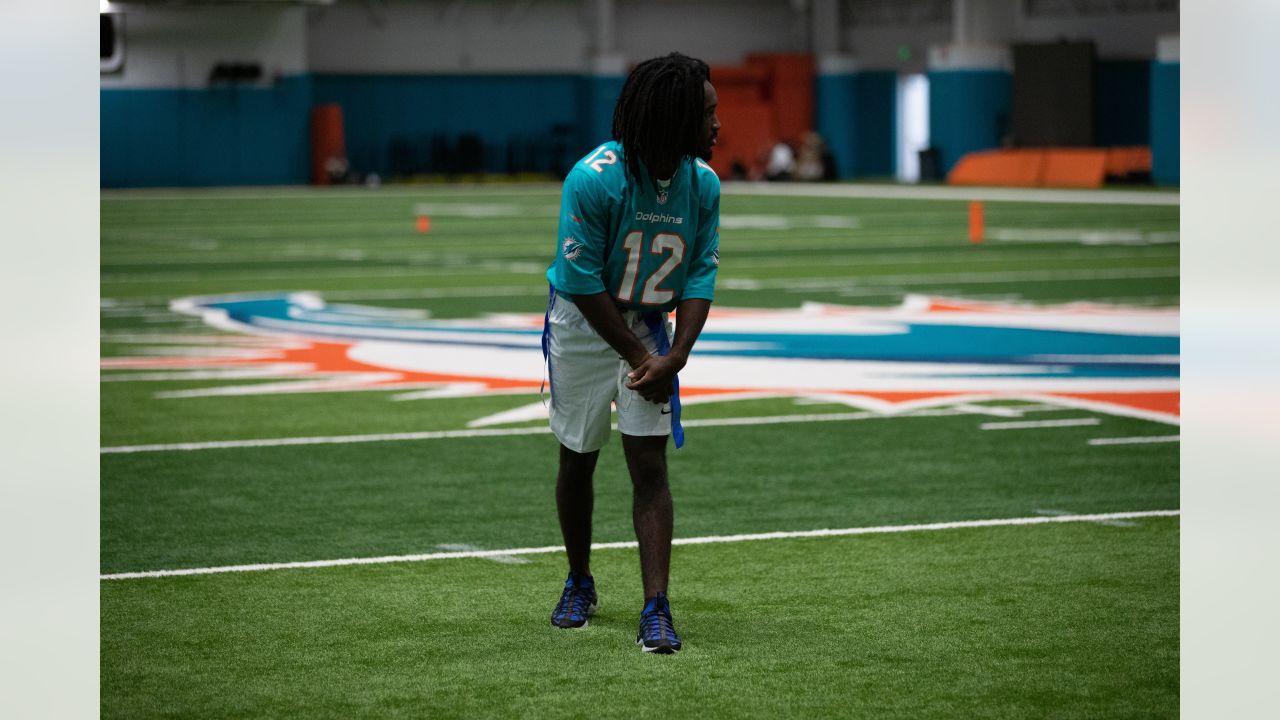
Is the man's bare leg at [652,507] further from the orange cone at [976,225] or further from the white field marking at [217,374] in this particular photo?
the orange cone at [976,225]

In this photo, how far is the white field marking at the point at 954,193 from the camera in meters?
35.0

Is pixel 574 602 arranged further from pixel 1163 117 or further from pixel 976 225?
pixel 1163 117

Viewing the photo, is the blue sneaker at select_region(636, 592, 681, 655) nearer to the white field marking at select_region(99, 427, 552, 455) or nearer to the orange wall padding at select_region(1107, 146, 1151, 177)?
the white field marking at select_region(99, 427, 552, 455)

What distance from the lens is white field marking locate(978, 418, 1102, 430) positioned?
952 centimetres

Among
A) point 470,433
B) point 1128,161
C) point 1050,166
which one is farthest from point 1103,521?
point 1050,166

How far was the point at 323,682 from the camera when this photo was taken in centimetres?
499

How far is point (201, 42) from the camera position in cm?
4841

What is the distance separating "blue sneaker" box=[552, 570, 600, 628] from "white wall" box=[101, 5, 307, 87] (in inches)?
1702

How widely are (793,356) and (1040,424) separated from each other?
3.04 m

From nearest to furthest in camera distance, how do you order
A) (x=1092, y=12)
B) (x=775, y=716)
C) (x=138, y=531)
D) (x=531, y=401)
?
(x=775, y=716)
(x=138, y=531)
(x=531, y=401)
(x=1092, y=12)

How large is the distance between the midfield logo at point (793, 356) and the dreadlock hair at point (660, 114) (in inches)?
184
